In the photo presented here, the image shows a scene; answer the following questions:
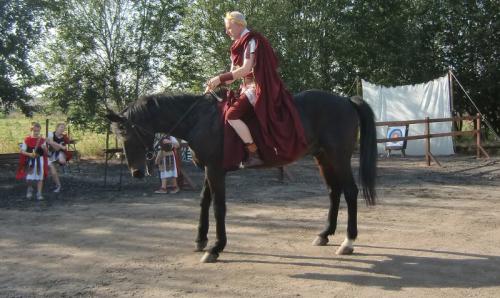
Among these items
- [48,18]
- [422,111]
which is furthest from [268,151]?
[422,111]

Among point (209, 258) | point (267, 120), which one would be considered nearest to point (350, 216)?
point (267, 120)

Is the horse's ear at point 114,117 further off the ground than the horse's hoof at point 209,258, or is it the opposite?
the horse's ear at point 114,117

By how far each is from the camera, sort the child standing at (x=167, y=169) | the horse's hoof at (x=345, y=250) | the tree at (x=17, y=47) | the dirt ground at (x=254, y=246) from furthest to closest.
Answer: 1. the tree at (x=17, y=47)
2. the child standing at (x=167, y=169)
3. the horse's hoof at (x=345, y=250)
4. the dirt ground at (x=254, y=246)

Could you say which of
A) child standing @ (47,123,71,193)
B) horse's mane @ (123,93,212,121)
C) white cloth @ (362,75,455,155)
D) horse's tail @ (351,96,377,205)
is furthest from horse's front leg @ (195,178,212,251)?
white cloth @ (362,75,455,155)

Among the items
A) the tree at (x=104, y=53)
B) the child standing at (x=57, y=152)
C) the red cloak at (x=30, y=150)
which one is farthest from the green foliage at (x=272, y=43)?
the red cloak at (x=30, y=150)

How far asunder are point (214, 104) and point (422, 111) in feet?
46.0

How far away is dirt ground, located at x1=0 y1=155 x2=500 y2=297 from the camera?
409cm

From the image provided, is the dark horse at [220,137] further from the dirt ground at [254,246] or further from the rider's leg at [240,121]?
the dirt ground at [254,246]

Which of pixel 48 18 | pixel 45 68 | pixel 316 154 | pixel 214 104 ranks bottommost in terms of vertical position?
pixel 316 154

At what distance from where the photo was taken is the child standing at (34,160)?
8.96m

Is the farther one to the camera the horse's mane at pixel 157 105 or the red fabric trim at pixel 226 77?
the horse's mane at pixel 157 105

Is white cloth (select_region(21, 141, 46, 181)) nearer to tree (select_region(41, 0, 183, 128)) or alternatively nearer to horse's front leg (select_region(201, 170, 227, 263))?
horse's front leg (select_region(201, 170, 227, 263))

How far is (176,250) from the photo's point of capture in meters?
5.28

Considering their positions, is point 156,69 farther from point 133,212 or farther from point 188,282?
point 188,282
